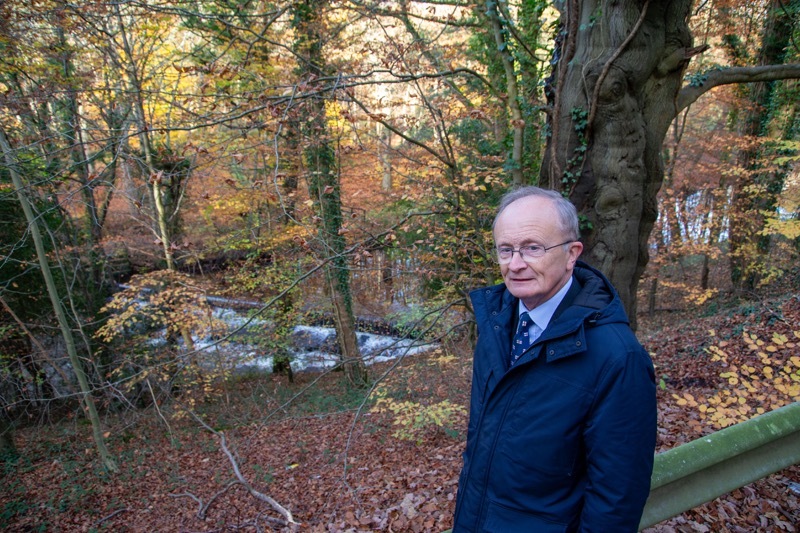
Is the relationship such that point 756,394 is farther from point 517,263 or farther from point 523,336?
point 517,263

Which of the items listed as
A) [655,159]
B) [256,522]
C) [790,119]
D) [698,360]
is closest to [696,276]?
[790,119]

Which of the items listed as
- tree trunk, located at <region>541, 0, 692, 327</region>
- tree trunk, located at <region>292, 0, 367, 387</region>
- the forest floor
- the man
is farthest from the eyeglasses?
tree trunk, located at <region>292, 0, 367, 387</region>

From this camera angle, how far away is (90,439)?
33.1 ft

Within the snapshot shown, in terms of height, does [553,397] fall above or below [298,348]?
above

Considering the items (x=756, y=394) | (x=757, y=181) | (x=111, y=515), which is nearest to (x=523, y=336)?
(x=756, y=394)

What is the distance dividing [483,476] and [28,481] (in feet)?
36.4

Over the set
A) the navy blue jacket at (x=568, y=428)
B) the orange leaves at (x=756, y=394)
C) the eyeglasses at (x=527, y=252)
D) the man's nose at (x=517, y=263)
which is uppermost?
the eyeglasses at (x=527, y=252)

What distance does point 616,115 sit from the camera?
3092mm

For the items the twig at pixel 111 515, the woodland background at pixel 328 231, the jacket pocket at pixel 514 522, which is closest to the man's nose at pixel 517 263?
the jacket pocket at pixel 514 522

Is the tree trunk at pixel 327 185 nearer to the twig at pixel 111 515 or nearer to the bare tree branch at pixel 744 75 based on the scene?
the twig at pixel 111 515

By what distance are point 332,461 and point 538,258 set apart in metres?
7.51

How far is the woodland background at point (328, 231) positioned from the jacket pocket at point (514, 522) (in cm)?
181

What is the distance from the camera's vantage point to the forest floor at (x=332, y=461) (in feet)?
13.4

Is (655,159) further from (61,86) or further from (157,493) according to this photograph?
(61,86)
